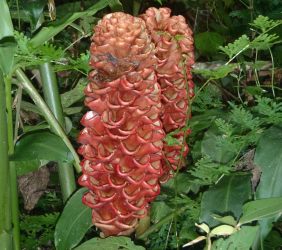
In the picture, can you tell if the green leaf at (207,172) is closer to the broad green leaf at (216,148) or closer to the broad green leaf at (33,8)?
the broad green leaf at (216,148)

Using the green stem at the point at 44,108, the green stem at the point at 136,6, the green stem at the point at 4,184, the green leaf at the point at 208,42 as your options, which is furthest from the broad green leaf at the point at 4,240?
the green leaf at the point at 208,42

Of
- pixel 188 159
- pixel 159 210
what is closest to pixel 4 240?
pixel 159 210

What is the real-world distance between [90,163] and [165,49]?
0.27 m

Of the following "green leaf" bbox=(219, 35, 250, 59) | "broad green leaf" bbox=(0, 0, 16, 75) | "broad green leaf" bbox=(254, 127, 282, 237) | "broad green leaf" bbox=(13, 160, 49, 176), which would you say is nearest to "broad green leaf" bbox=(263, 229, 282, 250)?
A: "broad green leaf" bbox=(254, 127, 282, 237)

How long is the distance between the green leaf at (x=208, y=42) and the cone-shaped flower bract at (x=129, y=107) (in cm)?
109

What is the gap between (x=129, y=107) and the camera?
0.92 meters

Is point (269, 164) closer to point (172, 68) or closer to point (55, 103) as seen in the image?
point (172, 68)

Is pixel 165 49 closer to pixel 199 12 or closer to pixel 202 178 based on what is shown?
pixel 202 178

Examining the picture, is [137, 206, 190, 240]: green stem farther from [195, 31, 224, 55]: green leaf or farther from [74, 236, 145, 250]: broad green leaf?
[195, 31, 224, 55]: green leaf

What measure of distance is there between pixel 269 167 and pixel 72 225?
45cm

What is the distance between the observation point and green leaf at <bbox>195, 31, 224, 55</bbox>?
7.09 ft

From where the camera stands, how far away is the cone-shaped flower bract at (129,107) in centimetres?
91

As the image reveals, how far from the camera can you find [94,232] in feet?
4.85

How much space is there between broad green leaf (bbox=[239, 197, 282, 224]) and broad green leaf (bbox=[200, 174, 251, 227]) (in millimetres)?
144
